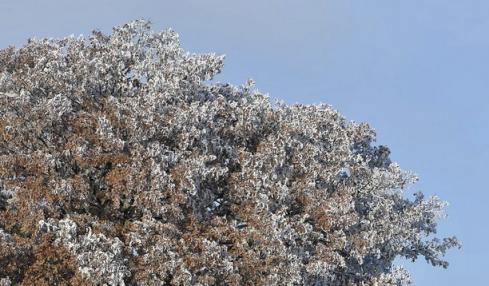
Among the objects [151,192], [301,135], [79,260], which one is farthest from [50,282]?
[301,135]

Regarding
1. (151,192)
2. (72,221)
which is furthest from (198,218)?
(72,221)

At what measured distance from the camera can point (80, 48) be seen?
117ft

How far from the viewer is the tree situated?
28.4 meters

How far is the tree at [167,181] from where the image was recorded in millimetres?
28422

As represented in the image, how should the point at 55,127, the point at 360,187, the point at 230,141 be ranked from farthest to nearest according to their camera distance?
the point at 360,187
the point at 230,141
the point at 55,127

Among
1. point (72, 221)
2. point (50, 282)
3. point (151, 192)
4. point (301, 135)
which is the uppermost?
point (301, 135)

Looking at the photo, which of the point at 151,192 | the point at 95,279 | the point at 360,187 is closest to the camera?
the point at 95,279

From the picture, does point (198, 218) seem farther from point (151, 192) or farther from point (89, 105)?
point (89, 105)

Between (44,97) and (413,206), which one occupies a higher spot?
(413,206)

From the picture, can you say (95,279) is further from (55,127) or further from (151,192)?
(55,127)

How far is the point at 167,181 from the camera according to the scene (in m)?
29.5

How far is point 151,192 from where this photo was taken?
2942 centimetres

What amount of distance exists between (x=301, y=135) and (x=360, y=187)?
12.9ft

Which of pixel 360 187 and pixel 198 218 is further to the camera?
pixel 360 187
